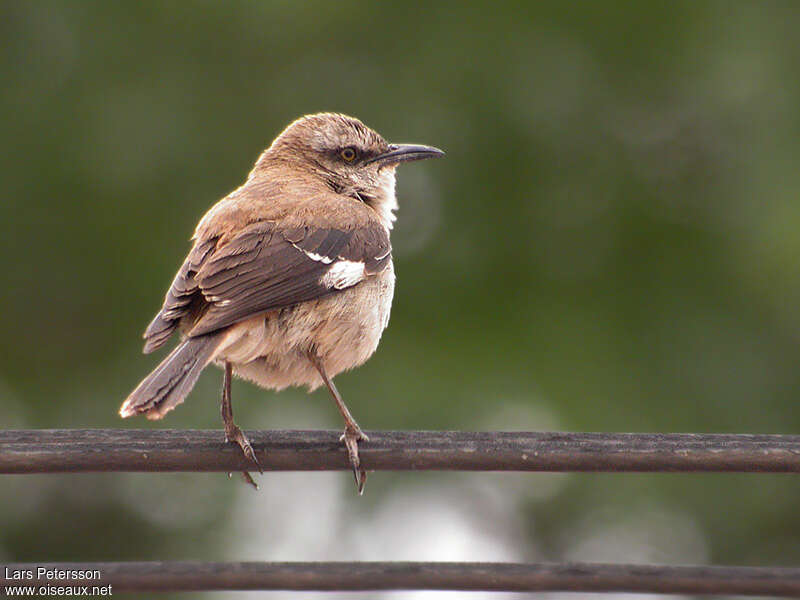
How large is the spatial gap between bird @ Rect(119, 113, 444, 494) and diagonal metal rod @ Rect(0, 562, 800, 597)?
1.02m

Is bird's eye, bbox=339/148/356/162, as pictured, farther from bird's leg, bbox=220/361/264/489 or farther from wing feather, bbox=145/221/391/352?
bird's leg, bbox=220/361/264/489

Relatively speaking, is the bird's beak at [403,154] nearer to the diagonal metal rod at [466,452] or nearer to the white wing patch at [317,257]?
the white wing patch at [317,257]

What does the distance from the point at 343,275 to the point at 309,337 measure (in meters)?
0.34

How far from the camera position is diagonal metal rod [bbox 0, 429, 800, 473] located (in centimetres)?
345

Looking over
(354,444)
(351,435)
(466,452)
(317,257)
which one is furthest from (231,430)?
(466,452)

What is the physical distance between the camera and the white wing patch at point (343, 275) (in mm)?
5336

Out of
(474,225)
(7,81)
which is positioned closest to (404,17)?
(474,225)

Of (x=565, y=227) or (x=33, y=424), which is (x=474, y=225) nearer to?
(x=565, y=227)

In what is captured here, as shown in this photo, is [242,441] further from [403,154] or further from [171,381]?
[403,154]

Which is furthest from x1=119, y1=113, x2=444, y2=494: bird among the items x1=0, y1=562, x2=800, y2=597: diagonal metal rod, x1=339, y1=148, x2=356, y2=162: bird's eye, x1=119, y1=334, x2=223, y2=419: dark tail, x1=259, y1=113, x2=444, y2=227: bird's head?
x1=0, y1=562, x2=800, y2=597: diagonal metal rod

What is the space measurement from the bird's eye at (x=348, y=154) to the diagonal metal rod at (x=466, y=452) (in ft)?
11.1

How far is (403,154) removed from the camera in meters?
7.07

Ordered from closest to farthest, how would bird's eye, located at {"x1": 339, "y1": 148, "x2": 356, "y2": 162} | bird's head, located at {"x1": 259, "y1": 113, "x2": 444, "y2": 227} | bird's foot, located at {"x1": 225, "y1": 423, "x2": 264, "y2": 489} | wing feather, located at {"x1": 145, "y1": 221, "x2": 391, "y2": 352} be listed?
bird's foot, located at {"x1": 225, "y1": 423, "x2": 264, "y2": 489} < wing feather, located at {"x1": 145, "y1": 221, "x2": 391, "y2": 352} < bird's head, located at {"x1": 259, "y1": 113, "x2": 444, "y2": 227} < bird's eye, located at {"x1": 339, "y1": 148, "x2": 356, "y2": 162}

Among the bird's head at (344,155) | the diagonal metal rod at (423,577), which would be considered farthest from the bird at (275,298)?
the diagonal metal rod at (423,577)
